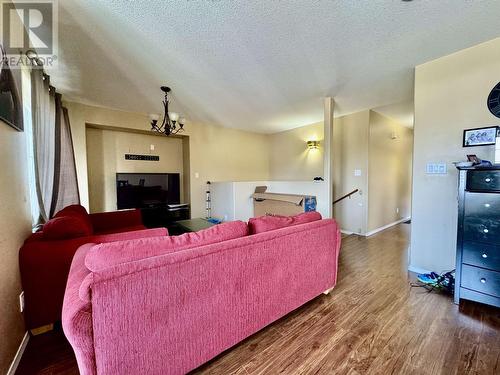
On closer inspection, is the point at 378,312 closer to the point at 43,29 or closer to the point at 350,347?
the point at 350,347

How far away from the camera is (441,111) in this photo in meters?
2.38

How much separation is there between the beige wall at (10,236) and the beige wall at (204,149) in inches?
92.6

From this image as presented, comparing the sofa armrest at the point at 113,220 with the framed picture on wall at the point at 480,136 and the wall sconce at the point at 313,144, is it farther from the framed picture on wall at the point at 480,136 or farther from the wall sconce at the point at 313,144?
the framed picture on wall at the point at 480,136

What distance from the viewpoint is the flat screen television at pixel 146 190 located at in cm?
405

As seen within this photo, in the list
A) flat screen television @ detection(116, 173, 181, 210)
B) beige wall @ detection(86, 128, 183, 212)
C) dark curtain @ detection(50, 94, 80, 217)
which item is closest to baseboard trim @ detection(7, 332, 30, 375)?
dark curtain @ detection(50, 94, 80, 217)

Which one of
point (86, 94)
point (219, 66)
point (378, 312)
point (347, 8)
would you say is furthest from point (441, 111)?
point (86, 94)

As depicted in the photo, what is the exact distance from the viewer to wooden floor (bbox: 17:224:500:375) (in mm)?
1320

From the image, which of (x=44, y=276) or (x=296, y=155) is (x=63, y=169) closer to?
(x=44, y=276)

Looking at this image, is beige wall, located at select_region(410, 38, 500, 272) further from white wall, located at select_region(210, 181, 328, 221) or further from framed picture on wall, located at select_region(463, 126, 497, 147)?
white wall, located at select_region(210, 181, 328, 221)

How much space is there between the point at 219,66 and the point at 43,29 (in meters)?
1.60

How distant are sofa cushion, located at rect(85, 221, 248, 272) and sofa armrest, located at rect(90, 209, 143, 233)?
2292 mm

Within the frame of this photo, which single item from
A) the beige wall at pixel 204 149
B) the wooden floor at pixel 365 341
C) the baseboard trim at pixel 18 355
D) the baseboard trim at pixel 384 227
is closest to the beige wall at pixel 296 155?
the beige wall at pixel 204 149

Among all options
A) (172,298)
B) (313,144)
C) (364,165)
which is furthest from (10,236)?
(313,144)

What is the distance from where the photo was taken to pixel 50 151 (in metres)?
2.52
